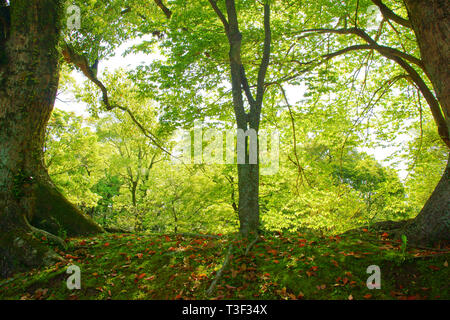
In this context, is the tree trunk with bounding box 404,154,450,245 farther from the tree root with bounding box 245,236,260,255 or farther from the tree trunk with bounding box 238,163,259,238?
the tree trunk with bounding box 238,163,259,238

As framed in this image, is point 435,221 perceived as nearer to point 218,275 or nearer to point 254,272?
point 254,272

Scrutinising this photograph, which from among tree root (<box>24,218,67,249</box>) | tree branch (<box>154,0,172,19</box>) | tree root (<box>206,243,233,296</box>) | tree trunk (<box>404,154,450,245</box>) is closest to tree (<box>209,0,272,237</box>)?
tree root (<box>206,243,233,296</box>)

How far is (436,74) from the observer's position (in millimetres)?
3602

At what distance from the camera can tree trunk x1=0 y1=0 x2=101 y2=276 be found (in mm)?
4527

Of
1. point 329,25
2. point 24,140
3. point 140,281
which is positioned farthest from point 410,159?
point 24,140

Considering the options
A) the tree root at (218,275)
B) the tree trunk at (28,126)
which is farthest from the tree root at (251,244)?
the tree trunk at (28,126)

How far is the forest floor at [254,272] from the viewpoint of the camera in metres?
3.02

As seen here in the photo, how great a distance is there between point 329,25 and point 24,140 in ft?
26.4

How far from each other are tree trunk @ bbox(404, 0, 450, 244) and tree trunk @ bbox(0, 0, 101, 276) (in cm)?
570

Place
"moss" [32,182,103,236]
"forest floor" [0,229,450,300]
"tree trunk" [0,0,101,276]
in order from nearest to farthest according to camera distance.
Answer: "forest floor" [0,229,450,300]
"tree trunk" [0,0,101,276]
"moss" [32,182,103,236]

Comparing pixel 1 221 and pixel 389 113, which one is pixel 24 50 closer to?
pixel 1 221

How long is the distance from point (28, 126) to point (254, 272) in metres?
4.98

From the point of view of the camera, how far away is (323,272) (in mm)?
3385

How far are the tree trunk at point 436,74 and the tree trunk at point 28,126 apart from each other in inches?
224
